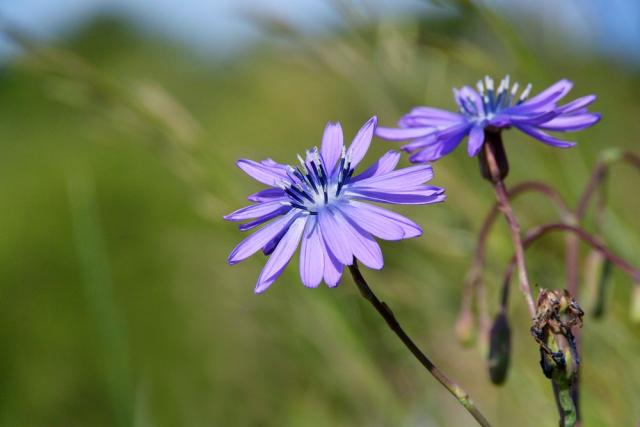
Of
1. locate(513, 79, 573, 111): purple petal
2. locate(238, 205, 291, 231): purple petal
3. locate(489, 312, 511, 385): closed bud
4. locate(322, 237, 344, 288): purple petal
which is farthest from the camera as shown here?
locate(489, 312, 511, 385): closed bud

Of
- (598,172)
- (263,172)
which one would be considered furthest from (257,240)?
(598,172)

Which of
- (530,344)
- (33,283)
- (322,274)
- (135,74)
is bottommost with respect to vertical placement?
(530,344)

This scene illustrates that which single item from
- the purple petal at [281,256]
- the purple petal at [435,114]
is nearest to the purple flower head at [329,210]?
the purple petal at [281,256]

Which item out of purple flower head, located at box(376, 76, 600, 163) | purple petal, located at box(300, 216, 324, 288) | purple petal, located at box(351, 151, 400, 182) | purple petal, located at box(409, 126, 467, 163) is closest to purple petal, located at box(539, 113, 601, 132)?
purple flower head, located at box(376, 76, 600, 163)

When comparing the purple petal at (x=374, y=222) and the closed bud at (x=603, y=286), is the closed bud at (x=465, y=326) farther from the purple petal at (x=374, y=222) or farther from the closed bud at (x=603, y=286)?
the purple petal at (x=374, y=222)

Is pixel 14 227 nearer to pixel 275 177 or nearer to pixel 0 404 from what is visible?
pixel 0 404

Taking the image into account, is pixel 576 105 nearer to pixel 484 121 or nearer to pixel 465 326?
pixel 484 121

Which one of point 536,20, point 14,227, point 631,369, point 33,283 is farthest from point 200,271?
point 631,369

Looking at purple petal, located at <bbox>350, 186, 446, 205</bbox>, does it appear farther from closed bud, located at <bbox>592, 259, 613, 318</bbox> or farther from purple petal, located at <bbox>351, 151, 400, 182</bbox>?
closed bud, located at <bbox>592, 259, 613, 318</bbox>
